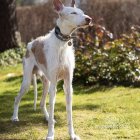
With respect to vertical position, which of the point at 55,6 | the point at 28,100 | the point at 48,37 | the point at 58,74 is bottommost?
the point at 28,100

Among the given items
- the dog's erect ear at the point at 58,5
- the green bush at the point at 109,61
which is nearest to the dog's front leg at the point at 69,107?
the dog's erect ear at the point at 58,5

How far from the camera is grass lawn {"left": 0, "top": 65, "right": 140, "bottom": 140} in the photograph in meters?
7.16

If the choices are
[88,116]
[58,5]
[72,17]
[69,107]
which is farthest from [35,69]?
[72,17]

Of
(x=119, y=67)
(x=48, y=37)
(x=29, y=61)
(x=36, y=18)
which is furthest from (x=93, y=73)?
(x=36, y=18)

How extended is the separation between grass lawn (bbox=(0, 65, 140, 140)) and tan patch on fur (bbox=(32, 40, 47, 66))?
1.11m

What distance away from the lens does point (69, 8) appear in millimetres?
6391

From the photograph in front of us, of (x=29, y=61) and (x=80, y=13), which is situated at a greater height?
(x=80, y=13)

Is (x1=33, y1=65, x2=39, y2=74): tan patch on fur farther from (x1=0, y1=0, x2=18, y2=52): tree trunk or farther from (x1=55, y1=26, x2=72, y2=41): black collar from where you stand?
(x1=0, y1=0, x2=18, y2=52): tree trunk

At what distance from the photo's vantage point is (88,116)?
8.35 meters

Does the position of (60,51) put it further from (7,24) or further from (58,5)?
(7,24)

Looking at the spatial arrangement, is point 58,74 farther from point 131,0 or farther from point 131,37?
point 131,0

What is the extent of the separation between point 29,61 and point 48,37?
0.94m

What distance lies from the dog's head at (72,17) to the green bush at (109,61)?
4.66m

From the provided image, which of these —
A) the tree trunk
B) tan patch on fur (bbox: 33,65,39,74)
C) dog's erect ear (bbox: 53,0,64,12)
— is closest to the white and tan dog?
dog's erect ear (bbox: 53,0,64,12)
